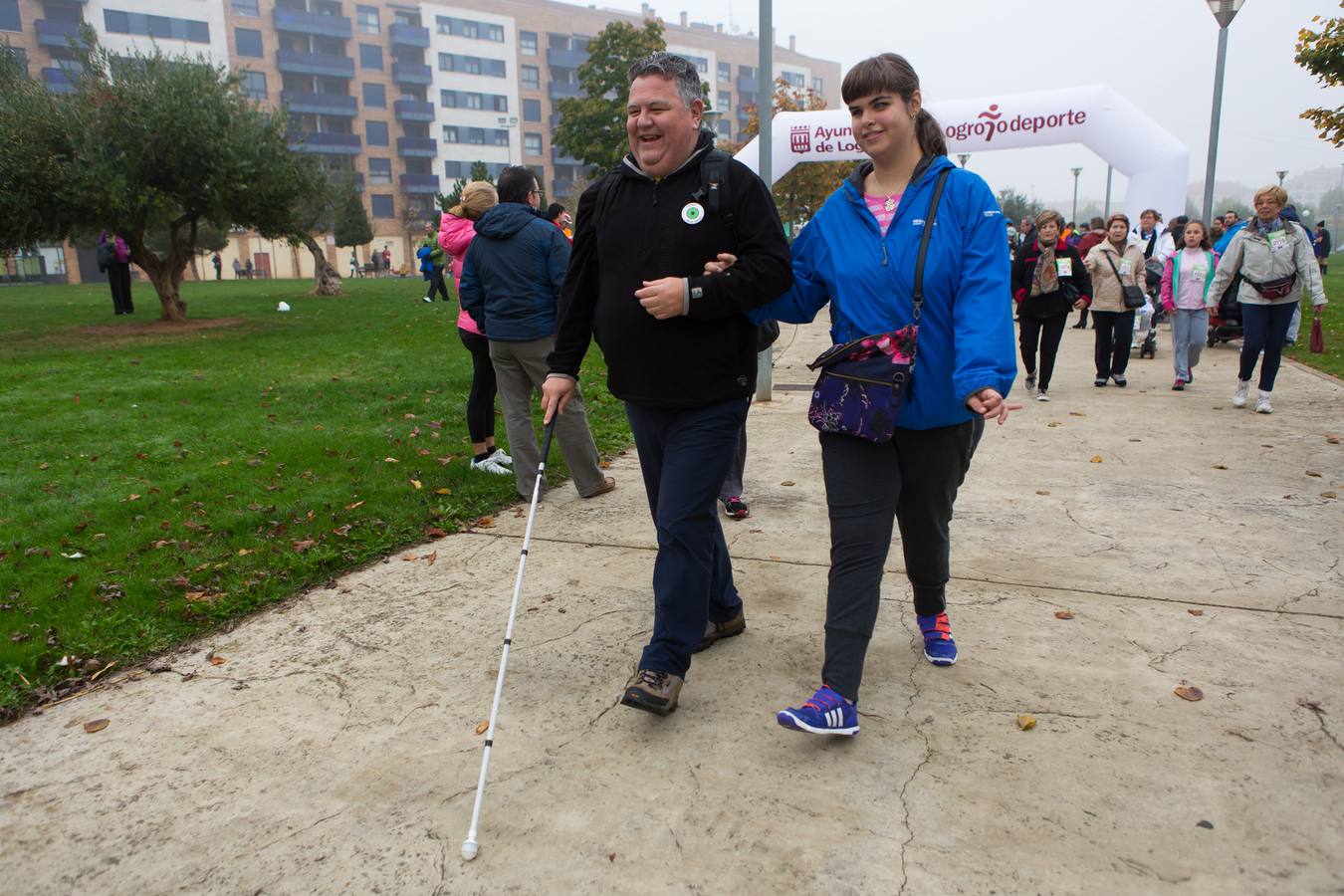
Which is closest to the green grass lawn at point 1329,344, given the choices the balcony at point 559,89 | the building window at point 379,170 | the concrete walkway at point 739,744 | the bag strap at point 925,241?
the concrete walkway at point 739,744

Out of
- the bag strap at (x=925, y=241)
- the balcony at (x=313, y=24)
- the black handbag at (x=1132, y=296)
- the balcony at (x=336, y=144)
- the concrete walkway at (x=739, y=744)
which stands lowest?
the concrete walkway at (x=739, y=744)

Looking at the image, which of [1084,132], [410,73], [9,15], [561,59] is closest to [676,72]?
[1084,132]

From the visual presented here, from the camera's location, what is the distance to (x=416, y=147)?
75.8 metres

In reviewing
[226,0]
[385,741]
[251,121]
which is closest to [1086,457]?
[385,741]

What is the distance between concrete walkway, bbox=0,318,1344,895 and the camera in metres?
2.41

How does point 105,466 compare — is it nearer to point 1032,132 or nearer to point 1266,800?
point 1266,800

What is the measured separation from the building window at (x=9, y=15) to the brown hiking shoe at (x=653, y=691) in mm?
74389

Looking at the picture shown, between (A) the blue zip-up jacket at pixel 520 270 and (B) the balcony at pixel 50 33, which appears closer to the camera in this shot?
(A) the blue zip-up jacket at pixel 520 270

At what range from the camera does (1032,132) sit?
41.8 feet

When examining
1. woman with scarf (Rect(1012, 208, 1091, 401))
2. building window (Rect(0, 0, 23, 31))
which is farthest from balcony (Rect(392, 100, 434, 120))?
woman with scarf (Rect(1012, 208, 1091, 401))

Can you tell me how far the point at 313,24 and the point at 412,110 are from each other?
9.23 meters

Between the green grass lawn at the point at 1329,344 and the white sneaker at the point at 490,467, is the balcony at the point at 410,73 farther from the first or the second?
the white sneaker at the point at 490,467

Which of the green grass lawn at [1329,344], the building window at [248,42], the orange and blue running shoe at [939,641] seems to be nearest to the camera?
the orange and blue running shoe at [939,641]

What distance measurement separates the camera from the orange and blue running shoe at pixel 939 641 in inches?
136
